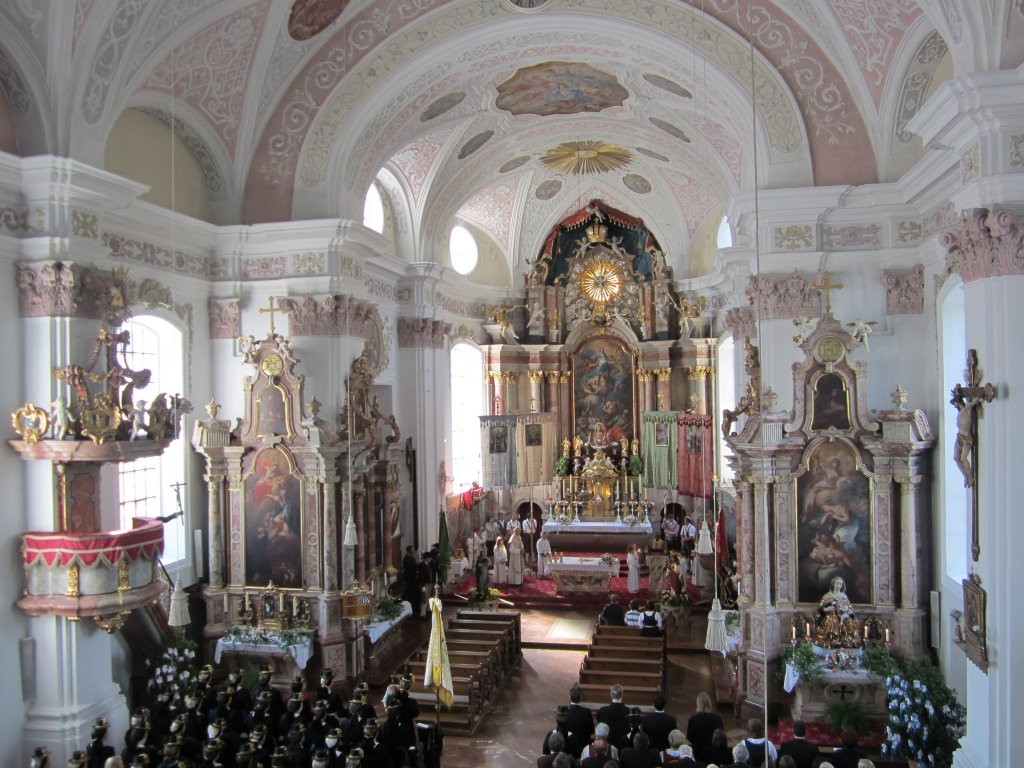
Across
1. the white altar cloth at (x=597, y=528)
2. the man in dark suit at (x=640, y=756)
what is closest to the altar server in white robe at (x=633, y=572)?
the white altar cloth at (x=597, y=528)

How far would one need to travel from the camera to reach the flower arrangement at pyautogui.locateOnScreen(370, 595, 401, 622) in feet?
48.8

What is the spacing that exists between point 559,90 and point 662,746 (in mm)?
12412

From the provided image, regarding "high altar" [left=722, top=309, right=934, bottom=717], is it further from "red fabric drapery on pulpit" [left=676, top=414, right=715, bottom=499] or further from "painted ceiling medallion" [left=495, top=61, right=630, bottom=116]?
"red fabric drapery on pulpit" [left=676, top=414, right=715, bottom=499]

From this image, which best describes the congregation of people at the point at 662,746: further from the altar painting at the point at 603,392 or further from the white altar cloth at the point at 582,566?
the altar painting at the point at 603,392

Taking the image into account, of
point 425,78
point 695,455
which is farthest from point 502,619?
point 425,78

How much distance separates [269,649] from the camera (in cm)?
1326

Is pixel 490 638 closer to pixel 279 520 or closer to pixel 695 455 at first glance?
pixel 279 520

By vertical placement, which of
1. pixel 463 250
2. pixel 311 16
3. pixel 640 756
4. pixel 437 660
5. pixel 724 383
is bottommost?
pixel 640 756

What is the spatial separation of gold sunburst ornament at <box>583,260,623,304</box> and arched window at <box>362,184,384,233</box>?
807 centimetres

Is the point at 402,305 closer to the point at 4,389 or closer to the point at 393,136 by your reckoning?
the point at 393,136

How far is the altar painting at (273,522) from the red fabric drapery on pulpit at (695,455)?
1102 centimetres

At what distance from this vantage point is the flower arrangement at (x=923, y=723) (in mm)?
9711

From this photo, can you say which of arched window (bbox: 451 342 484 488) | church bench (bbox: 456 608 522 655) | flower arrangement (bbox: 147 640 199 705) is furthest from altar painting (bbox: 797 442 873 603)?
arched window (bbox: 451 342 484 488)

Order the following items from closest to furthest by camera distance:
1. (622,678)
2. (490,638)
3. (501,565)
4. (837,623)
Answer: (837,623) → (622,678) → (490,638) → (501,565)
